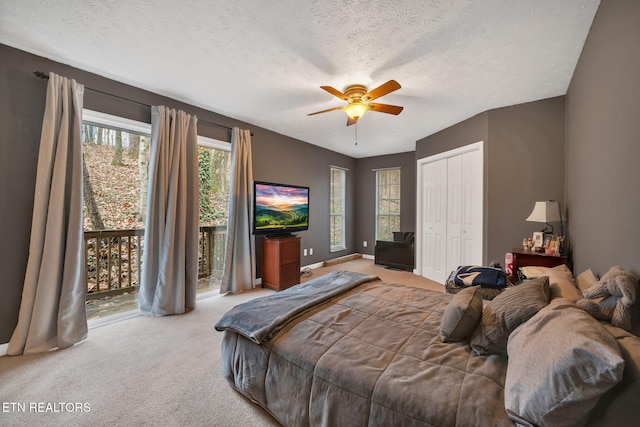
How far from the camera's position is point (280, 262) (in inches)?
155

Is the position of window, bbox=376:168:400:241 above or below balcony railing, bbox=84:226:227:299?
above

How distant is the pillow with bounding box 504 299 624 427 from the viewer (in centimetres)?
76

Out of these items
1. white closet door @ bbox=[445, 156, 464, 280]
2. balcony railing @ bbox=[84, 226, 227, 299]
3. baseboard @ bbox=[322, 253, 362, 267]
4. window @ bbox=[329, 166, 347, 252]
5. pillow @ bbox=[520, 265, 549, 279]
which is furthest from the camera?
window @ bbox=[329, 166, 347, 252]

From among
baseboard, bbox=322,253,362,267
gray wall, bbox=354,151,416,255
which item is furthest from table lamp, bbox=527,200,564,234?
baseboard, bbox=322,253,362,267

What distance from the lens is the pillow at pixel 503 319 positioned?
124cm

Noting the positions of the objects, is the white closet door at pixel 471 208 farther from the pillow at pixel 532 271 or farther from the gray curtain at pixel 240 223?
the gray curtain at pixel 240 223

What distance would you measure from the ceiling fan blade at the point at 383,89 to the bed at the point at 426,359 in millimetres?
1757

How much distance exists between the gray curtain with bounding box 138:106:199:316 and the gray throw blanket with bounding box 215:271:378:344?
158 centimetres

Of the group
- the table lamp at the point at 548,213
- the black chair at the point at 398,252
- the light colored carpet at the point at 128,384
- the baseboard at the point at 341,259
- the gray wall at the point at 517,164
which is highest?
the gray wall at the point at 517,164

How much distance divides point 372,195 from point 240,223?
11.8ft

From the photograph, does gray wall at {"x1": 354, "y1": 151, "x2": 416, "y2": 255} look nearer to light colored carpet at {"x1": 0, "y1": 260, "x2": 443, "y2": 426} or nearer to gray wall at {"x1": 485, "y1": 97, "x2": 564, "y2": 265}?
gray wall at {"x1": 485, "y1": 97, "x2": 564, "y2": 265}

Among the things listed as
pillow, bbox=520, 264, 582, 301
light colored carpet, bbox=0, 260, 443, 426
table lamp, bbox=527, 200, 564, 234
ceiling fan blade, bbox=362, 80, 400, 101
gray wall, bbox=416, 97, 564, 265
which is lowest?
light colored carpet, bbox=0, 260, 443, 426

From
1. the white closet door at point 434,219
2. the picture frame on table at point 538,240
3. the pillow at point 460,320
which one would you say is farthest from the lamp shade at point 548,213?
the pillow at point 460,320

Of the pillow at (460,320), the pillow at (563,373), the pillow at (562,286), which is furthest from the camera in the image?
the pillow at (562,286)
